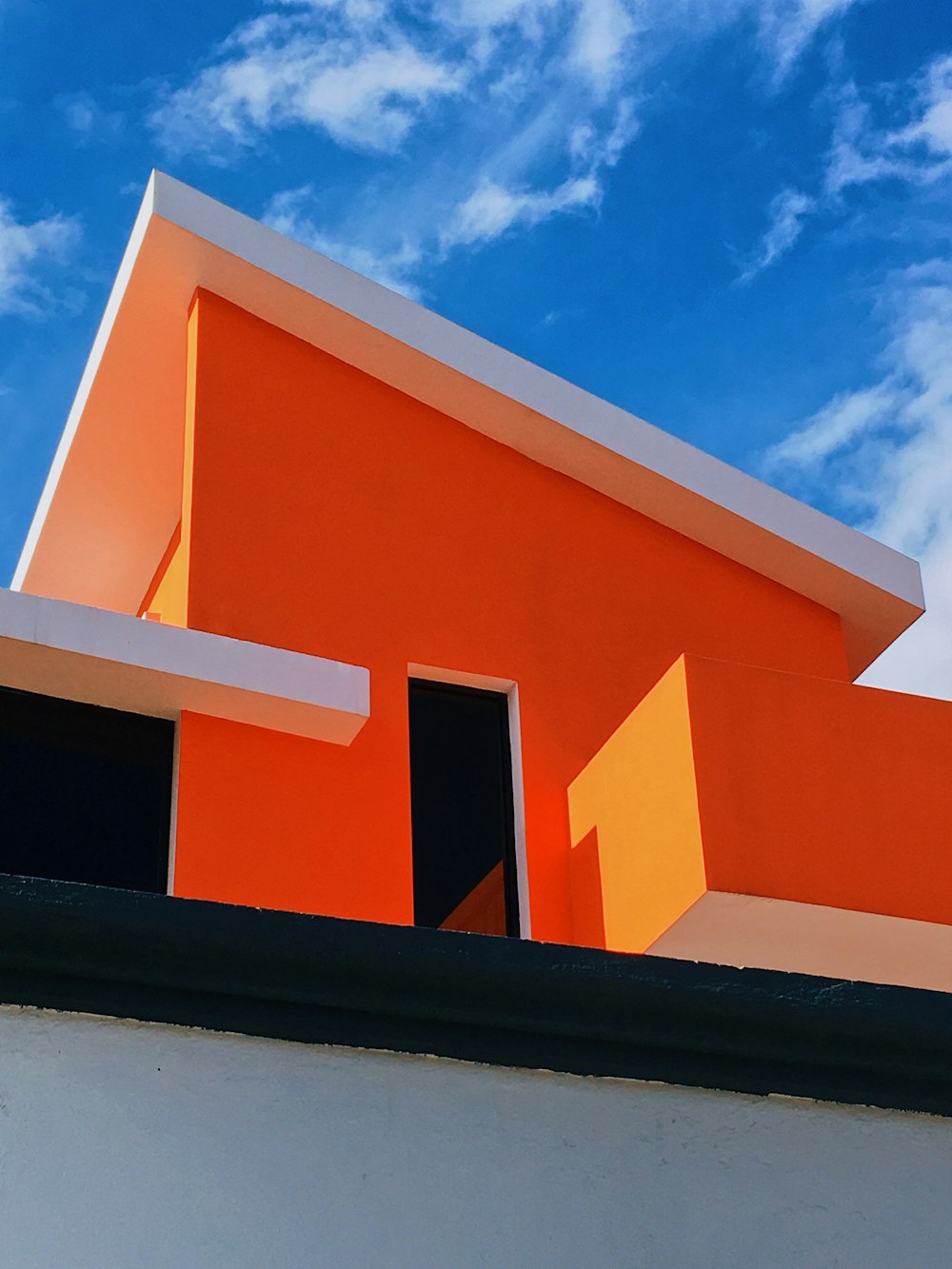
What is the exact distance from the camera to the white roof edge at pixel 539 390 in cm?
1095

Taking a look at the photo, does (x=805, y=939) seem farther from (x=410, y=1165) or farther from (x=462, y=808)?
(x=410, y=1165)

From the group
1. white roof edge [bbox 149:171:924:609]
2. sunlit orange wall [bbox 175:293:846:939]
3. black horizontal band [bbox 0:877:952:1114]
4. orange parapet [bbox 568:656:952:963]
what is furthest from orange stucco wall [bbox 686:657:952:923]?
black horizontal band [bbox 0:877:952:1114]

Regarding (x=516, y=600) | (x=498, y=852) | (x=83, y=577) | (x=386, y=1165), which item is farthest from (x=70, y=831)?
(x=386, y=1165)

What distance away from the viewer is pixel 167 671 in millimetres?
9102

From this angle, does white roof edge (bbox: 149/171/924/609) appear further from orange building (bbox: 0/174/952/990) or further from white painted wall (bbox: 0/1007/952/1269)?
white painted wall (bbox: 0/1007/952/1269)

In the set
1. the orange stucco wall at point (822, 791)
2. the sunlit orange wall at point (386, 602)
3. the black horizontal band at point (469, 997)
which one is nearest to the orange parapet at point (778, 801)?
the orange stucco wall at point (822, 791)

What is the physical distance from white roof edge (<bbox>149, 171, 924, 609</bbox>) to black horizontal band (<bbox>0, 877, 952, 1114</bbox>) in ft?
26.4

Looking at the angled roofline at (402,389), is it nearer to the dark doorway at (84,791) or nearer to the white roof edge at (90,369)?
the white roof edge at (90,369)

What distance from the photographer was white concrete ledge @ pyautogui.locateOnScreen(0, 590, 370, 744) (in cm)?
895

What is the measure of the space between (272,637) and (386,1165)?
6943 millimetres

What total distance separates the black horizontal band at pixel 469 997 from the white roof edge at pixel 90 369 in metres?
8.13

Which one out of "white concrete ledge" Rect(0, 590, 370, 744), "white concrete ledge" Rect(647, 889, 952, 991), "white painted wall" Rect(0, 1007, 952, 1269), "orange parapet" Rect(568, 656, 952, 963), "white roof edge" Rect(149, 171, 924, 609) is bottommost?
"white painted wall" Rect(0, 1007, 952, 1269)

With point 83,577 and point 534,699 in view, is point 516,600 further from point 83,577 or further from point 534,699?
point 83,577

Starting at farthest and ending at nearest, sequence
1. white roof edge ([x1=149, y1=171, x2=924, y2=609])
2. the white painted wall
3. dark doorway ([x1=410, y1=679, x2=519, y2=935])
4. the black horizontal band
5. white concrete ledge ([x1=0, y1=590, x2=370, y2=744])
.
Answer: white roof edge ([x1=149, y1=171, x2=924, y2=609]), dark doorway ([x1=410, y1=679, x2=519, y2=935]), white concrete ledge ([x1=0, y1=590, x2=370, y2=744]), the black horizontal band, the white painted wall
